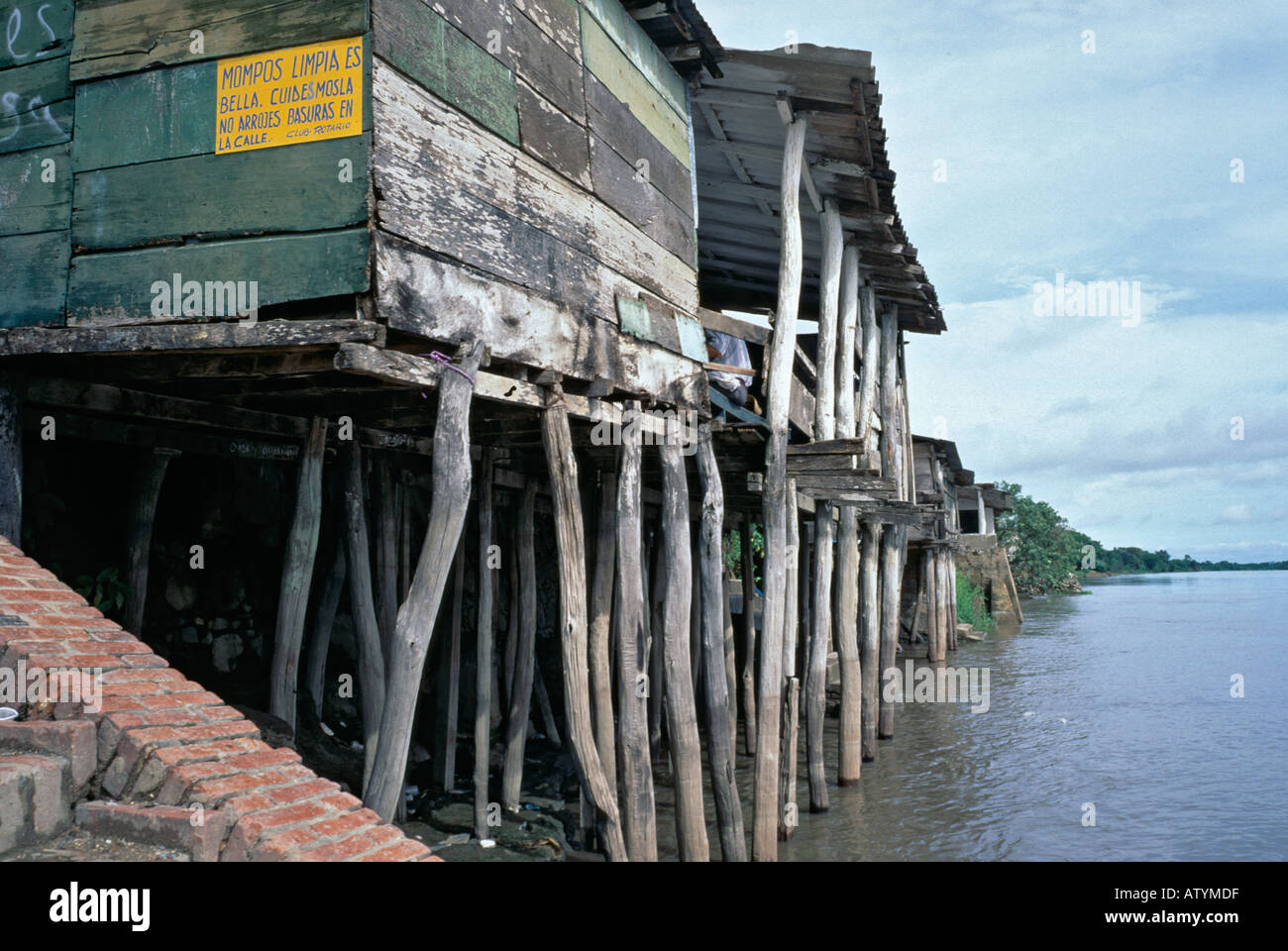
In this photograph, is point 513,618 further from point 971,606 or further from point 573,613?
point 971,606

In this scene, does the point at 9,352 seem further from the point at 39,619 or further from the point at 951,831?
the point at 951,831

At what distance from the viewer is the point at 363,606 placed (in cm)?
598

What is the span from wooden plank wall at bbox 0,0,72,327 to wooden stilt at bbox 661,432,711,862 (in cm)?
372

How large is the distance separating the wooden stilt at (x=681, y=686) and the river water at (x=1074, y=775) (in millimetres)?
1261

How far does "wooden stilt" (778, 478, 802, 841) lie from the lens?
7867 mm

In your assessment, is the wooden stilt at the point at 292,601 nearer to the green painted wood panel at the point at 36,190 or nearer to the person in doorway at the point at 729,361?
the green painted wood panel at the point at 36,190

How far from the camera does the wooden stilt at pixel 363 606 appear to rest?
5996 millimetres

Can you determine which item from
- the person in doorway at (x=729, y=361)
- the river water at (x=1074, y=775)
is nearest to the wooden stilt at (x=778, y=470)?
the person in doorway at (x=729, y=361)

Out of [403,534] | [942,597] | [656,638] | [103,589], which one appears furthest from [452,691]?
[942,597]

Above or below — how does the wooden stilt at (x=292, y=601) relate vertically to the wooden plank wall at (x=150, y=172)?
below

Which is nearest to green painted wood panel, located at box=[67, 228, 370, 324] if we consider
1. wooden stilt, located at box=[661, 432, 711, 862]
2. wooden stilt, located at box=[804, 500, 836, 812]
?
wooden stilt, located at box=[661, 432, 711, 862]

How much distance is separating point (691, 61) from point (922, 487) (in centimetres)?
1528

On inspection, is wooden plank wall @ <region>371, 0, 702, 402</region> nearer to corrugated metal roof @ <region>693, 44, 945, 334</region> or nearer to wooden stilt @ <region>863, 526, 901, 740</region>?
corrugated metal roof @ <region>693, 44, 945, 334</region>
